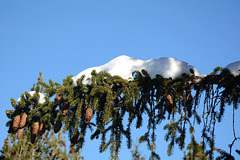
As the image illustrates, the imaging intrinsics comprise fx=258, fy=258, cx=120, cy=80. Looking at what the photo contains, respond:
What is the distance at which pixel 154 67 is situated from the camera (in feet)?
11.5

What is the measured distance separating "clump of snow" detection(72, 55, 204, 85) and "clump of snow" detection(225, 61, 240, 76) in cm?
37

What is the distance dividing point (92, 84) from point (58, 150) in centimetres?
824

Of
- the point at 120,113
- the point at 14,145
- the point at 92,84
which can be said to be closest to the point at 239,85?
the point at 120,113

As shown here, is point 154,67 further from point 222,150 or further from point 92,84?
point 222,150

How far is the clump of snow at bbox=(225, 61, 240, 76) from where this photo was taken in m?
3.24

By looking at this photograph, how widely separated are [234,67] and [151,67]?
1067 mm

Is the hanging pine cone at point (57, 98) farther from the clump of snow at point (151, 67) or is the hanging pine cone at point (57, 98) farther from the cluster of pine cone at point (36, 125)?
the clump of snow at point (151, 67)

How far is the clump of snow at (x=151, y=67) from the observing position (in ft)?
11.2

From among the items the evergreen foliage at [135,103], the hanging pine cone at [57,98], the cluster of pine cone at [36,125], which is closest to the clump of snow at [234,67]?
the evergreen foliage at [135,103]

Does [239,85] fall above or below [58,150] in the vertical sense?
below

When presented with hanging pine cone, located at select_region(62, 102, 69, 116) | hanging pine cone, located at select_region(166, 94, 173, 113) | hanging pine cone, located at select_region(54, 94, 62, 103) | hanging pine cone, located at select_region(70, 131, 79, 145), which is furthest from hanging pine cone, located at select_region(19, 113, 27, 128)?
hanging pine cone, located at select_region(166, 94, 173, 113)

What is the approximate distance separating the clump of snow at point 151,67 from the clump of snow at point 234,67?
0.37m

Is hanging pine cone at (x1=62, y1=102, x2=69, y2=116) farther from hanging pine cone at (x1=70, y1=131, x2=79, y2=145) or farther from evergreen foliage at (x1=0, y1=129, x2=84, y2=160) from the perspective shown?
evergreen foliage at (x1=0, y1=129, x2=84, y2=160)

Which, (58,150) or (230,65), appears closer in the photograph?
(230,65)
